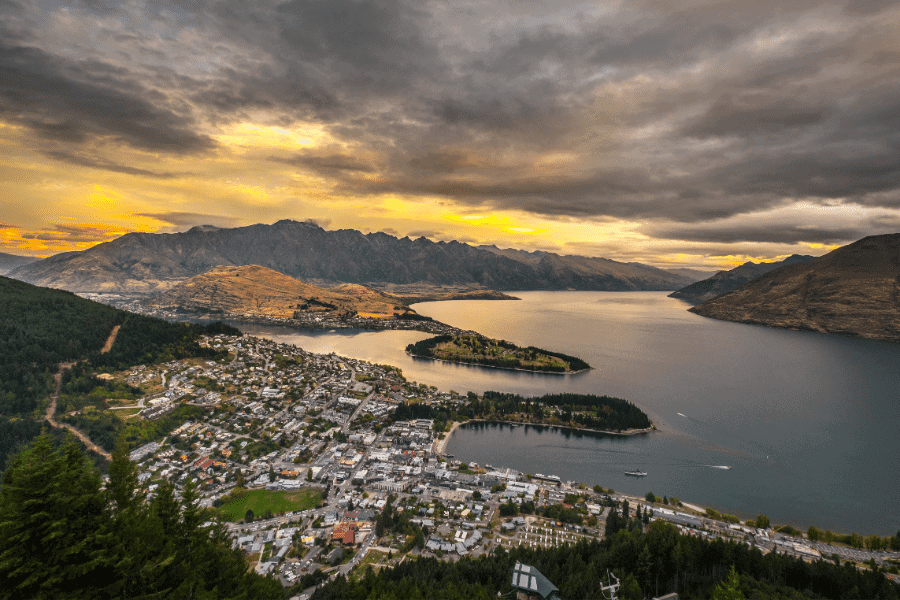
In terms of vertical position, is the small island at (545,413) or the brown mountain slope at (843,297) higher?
the brown mountain slope at (843,297)

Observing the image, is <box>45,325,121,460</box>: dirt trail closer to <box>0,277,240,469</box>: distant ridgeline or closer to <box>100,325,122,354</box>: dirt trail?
<box>0,277,240,469</box>: distant ridgeline

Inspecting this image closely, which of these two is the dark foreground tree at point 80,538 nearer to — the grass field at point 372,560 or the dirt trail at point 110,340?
the grass field at point 372,560

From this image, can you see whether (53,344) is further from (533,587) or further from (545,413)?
(545,413)

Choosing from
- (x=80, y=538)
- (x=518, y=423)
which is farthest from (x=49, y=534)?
(x=518, y=423)

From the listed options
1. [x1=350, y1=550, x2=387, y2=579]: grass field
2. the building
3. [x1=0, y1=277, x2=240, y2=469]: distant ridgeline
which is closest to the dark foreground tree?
the building

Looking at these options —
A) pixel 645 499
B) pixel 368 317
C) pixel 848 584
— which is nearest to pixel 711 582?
pixel 848 584

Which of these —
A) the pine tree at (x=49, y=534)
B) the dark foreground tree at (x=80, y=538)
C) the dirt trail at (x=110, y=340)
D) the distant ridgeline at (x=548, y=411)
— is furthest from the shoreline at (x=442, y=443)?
the dirt trail at (x=110, y=340)

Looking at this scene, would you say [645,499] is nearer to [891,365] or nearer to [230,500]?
[230,500]
